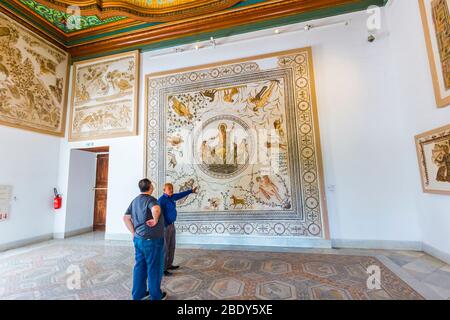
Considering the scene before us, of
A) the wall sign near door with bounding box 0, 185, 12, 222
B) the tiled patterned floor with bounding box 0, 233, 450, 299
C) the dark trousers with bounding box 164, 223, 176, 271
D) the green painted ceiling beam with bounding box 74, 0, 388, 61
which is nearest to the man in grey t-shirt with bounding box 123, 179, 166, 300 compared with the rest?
the tiled patterned floor with bounding box 0, 233, 450, 299

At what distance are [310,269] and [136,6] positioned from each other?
582 centimetres

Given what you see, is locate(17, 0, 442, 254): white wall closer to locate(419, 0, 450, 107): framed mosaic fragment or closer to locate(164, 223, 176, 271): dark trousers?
locate(419, 0, 450, 107): framed mosaic fragment

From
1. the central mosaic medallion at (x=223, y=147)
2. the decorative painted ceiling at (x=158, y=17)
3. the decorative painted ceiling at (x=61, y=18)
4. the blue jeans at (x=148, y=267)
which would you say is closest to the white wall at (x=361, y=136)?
the decorative painted ceiling at (x=158, y=17)

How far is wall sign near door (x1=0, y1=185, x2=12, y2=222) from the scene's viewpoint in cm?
401

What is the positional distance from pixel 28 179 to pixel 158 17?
14.9ft

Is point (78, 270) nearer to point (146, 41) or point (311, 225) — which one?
point (311, 225)

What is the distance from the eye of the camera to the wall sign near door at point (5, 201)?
4012 millimetres

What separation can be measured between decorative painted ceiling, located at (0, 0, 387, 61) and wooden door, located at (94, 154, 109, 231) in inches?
125

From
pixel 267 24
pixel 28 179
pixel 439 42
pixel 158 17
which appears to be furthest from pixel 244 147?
pixel 28 179

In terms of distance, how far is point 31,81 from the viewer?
4.57m

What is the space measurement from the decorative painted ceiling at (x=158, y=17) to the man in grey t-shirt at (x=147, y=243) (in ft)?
13.6

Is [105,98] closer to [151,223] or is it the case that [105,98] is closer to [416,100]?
[151,223]

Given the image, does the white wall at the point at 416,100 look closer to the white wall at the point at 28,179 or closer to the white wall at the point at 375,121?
the white wall at the point at 375,121

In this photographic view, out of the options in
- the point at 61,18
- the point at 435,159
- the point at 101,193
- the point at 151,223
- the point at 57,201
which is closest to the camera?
the point at 151,223
